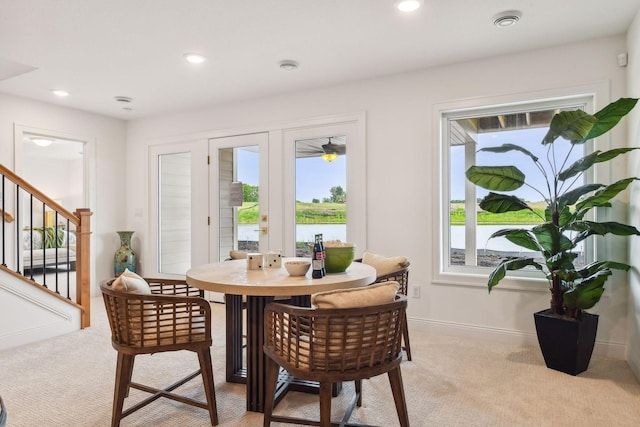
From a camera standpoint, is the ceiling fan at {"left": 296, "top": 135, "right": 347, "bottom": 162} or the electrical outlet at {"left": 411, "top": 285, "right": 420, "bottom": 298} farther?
the ceiling fan at {"left": 296, "top": 135, "right": 347, "bottom": 162}

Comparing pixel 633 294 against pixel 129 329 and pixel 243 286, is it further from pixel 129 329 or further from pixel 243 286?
pixel 129 329

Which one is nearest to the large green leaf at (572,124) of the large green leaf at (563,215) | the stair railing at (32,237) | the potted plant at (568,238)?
the potted plant at (568,238)

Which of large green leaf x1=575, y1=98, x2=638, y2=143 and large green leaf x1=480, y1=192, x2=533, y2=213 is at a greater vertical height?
large green leaf x1=575, y1=98, x2=638, y2=143

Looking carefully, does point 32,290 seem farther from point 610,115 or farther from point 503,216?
point 610,115

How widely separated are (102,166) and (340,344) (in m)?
4.99

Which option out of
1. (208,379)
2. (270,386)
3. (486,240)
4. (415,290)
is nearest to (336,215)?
(415,290)

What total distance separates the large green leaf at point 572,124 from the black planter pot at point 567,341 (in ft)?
4.06

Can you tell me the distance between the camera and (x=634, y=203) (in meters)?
2.75

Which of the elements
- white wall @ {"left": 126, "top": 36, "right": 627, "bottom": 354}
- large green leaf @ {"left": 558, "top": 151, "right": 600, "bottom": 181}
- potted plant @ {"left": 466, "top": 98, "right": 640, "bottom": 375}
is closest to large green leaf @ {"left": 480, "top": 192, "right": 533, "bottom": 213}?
potted plant @ {"left": 466, "top": 98, "right": 640, "bottom": 375}

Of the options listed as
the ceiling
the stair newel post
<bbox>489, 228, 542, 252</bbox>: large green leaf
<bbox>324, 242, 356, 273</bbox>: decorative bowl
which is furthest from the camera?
the stair newel post

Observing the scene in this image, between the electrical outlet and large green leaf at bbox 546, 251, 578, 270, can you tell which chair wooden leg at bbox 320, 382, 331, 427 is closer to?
large green leaf at bbox 546, 251, 578, 270

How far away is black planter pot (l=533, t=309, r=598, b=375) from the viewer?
266 cm

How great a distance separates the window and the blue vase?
13.3ft

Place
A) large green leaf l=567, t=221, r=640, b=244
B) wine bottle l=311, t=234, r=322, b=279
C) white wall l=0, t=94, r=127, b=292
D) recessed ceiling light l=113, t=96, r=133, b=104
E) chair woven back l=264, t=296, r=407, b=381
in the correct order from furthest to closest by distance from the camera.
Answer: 1. white wall l=0, t=94, r=127, b=292
2. recessed ceiling light l=113, t=96, r=133, b=104
3. large green leaf l=567, t=221, r=640, b=244
4. wine bottle l=311, t=234, r=322, b=279
5. chair woven back l=264, t=296, r=407, b=381
